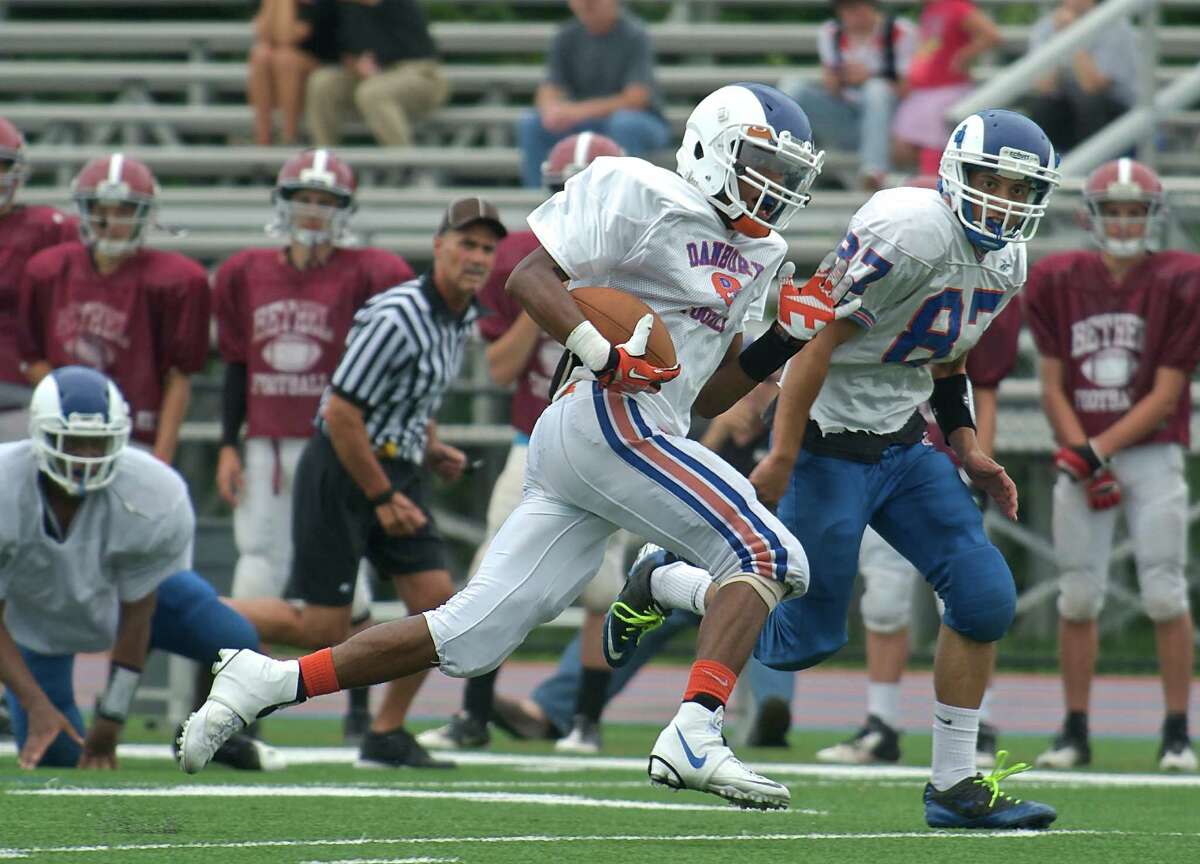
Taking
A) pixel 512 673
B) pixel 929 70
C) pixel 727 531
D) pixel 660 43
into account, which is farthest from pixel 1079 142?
pixel 727 531

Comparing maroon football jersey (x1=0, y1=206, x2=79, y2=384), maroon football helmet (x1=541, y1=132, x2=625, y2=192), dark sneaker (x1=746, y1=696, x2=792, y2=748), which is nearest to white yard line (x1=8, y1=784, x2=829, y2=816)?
dark sneaker (x1=746, y1=696, x2=792, y2=748)

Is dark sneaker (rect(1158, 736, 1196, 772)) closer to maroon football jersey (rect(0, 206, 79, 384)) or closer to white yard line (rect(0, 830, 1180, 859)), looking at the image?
white yard line (rect(0, 830, 1180, 859))

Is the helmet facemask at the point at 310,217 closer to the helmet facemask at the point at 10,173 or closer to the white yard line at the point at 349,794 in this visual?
the helmet facemask at the point at 10,173

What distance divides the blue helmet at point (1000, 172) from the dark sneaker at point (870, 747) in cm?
244

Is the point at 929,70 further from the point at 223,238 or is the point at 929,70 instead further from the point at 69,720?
the point at 69,720

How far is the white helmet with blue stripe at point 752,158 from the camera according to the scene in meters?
4.37

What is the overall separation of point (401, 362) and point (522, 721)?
1.73 m

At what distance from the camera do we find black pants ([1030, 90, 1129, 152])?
10.1 meters

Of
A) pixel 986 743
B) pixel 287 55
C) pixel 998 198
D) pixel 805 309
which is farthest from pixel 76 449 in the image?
pixel 287 55

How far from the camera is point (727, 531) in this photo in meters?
4.21

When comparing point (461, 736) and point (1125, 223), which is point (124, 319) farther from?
point (1125, 223)

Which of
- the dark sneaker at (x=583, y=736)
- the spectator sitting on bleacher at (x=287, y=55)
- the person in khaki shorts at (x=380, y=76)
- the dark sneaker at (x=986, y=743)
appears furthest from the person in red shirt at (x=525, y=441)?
the spectator sitting on bleacher at (x=287, y=55)

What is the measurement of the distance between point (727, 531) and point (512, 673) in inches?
225

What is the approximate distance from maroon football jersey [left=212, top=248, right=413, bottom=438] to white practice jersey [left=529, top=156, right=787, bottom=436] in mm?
2745
